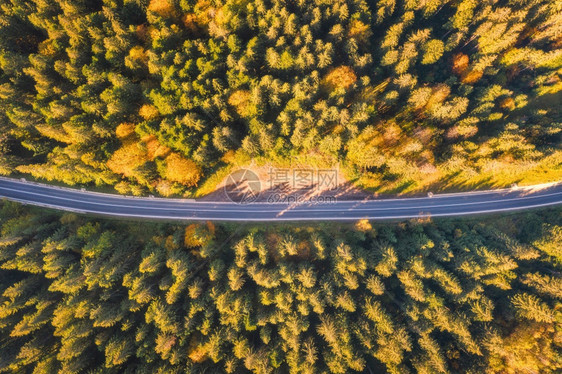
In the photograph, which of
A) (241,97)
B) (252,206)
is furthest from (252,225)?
(241,97)

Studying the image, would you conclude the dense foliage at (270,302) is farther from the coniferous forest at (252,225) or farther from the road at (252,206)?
the road at (252,206)

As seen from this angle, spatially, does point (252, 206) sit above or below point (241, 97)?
below

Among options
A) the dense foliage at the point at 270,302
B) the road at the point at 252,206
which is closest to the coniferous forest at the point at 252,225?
the dense foliage at the point at 270,302

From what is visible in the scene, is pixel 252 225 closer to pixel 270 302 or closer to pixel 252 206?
pixel 252 206

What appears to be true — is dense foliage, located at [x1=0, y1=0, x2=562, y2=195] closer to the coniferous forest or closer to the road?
the coniferous forest

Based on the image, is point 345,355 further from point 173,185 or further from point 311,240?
point 173,185

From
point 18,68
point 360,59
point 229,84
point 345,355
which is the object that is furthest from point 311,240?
point 18,68
